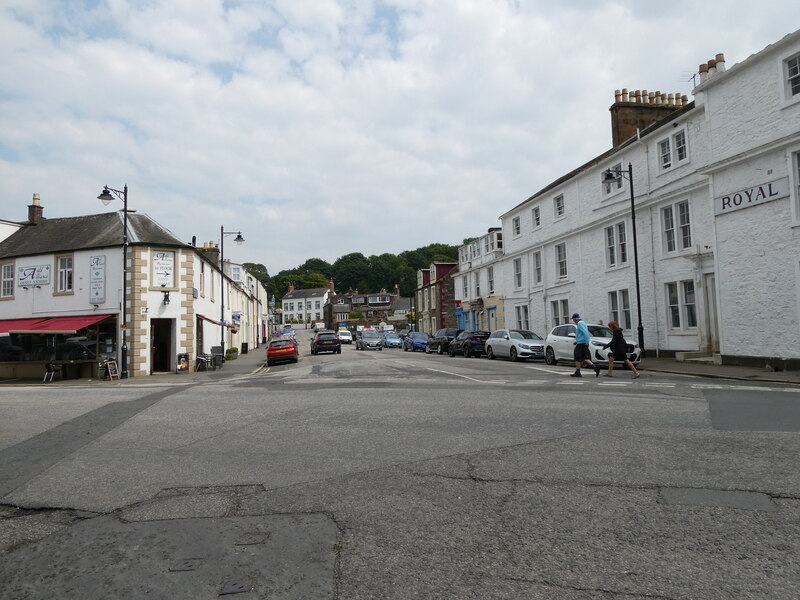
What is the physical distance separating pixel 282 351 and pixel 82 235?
11.4m

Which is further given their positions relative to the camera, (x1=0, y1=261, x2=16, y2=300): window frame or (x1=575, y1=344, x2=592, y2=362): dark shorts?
(x1=0, y1=261, x2=16, y2=300): window frame

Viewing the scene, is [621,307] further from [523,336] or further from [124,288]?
[124,288]

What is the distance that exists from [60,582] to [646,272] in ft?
78.6

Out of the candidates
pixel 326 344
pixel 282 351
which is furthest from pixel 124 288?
pixel 326 344

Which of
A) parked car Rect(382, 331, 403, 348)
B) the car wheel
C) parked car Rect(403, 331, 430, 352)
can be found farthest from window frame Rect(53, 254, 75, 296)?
parked car Rect(382, 331, 403, 348)

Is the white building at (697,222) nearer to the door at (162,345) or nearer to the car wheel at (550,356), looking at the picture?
the car wheel at (550,356)

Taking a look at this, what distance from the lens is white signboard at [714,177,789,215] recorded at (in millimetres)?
16672

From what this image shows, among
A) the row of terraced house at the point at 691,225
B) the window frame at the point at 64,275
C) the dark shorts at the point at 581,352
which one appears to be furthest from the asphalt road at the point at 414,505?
the window frame at the point at 64,275

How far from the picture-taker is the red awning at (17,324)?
26230 mm

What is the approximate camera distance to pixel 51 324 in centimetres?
2589

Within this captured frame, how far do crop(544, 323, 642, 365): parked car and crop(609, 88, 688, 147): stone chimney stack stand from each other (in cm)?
984

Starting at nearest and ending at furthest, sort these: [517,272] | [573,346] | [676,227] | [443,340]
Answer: [573,346]
[676,227]
[443,340]
[517,272]

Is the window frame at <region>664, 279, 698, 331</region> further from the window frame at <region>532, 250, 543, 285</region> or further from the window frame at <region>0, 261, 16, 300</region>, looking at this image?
the window frame at <region>0, 261, 16, 300</region>

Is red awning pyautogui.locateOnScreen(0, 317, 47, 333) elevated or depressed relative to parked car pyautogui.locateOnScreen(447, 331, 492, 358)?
elevated
